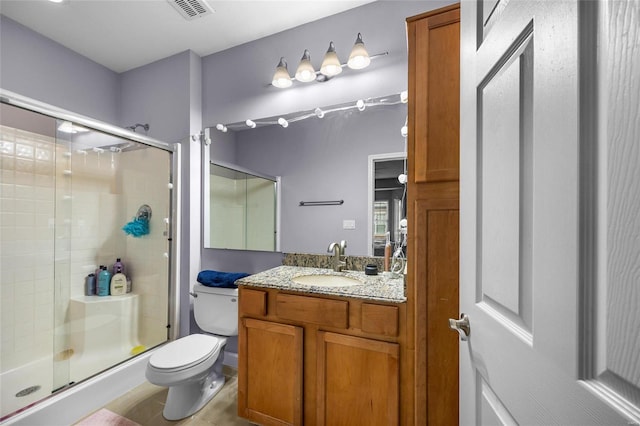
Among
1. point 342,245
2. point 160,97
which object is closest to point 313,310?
point 342,245

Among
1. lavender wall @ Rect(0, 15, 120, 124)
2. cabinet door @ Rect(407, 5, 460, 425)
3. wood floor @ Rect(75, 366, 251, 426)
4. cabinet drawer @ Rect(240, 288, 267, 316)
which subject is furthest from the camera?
lavender wall @ Rect(0, 15, 120, 124)

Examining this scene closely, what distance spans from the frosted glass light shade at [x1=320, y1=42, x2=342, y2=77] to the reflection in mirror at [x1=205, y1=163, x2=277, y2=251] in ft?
2.62

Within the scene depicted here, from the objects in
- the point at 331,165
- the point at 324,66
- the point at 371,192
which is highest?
the point at 324,66

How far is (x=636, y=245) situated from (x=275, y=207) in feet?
5.92

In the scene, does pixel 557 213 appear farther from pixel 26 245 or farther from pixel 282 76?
pixel 26 245

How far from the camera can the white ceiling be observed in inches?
70.7

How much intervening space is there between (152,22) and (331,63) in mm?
1364

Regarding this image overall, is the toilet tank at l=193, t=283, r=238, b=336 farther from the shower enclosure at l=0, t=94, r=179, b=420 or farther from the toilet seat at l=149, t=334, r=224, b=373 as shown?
the shower enclosure at l=0, t=94, r=179, b=420

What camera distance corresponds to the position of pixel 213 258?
227 cm

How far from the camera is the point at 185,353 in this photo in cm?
160

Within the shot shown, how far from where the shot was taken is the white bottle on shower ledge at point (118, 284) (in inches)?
89.7

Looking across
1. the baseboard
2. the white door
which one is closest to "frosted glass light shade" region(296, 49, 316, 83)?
the white door

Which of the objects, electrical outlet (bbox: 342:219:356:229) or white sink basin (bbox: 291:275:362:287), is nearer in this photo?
white sink basin (bbox: 291:275:362:287)

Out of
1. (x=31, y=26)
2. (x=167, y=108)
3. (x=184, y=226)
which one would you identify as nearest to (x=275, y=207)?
(x=184, y=226)
